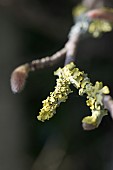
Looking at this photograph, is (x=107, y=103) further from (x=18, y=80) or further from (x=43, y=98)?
(x=43, y=98)

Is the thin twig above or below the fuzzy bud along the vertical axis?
above

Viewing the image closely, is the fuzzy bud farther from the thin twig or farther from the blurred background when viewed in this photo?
the blurred background

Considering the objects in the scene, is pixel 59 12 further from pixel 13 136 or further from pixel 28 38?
pixel 13 136

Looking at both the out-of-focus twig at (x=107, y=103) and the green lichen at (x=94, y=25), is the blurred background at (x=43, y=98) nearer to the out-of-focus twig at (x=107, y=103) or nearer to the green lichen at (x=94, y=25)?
the green lichen at (x=94, y=25)

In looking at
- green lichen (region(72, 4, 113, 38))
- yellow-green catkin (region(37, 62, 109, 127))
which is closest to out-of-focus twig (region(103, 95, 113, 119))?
yellow-green catkin (region(37, 62, 109, 127))

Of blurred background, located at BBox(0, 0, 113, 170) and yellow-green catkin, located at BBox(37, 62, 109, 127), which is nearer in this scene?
yellow-green catkin, located at BBox(37, 62, 109, 127)

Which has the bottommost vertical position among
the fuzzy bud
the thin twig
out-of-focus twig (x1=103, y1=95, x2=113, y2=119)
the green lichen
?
out-of-focus twig (x1=103, y1=95, x2=113, y2=119)

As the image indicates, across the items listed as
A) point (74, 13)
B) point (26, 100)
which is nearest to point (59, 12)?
point (74, 13)
